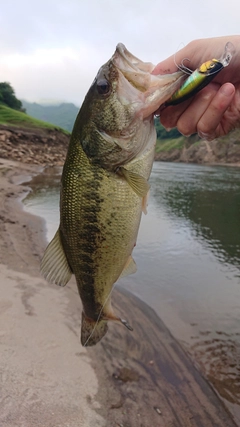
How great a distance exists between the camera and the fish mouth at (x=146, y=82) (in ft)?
6.63

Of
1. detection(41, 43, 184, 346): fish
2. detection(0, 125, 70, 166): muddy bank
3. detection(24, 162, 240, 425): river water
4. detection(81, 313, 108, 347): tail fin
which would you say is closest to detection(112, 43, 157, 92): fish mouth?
detection(41, 43, 184, 346): fish

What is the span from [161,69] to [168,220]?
1226 cm

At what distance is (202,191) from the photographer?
947 inches

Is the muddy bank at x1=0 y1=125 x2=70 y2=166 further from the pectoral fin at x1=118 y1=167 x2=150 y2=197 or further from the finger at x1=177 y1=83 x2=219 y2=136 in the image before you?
the pectoral fin at x1=118 y1=167 x2=150 y2=197

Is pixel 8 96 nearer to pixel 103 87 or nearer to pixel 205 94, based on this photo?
pixel 205 94

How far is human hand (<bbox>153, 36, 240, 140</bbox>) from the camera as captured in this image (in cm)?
237

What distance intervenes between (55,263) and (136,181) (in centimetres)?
82

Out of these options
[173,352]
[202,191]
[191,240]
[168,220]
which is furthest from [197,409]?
[202,191]

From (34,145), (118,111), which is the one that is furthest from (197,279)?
(34,145)

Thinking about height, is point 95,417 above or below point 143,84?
below

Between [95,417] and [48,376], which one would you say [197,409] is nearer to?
[95,417]

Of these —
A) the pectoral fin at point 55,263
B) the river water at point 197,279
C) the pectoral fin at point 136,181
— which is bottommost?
the river water at point 197,279

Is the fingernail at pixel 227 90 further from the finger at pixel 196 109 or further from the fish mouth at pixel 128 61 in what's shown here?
the fish mouth at pixel 128 61

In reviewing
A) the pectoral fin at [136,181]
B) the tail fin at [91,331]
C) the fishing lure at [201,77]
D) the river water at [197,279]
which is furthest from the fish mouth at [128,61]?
the river water at [197,279]
